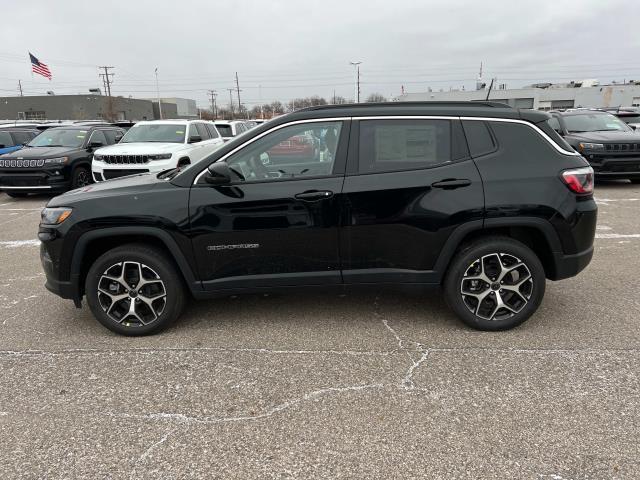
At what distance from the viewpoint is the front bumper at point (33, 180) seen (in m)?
10.7

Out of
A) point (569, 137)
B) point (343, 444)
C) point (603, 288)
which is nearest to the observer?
point (343, 444)

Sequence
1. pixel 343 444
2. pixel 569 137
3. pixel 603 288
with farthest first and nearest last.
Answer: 1. pixel 569 137
2. pixel 603 288
3. pixel 343 444

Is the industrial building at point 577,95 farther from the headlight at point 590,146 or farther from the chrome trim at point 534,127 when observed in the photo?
the chrome trim at point 534,127

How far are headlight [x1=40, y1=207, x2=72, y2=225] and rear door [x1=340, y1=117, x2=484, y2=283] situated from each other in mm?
2177

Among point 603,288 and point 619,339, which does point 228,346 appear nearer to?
point 619,339

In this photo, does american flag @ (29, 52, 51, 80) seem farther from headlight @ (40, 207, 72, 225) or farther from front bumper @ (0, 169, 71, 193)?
headlight @ (40, 207, 72, 225)

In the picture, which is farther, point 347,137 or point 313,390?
point 347,137

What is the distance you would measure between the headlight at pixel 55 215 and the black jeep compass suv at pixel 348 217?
1 cm

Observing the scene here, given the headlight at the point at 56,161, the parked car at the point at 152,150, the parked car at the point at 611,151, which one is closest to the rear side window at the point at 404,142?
the parked car at the point at 152,150

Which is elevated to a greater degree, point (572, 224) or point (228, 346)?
point (572, 224)

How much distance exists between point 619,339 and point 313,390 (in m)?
2.43

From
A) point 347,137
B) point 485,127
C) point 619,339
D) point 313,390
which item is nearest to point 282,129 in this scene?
point 347,137

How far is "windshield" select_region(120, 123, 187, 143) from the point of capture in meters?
11.0

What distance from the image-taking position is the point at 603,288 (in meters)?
4.74
